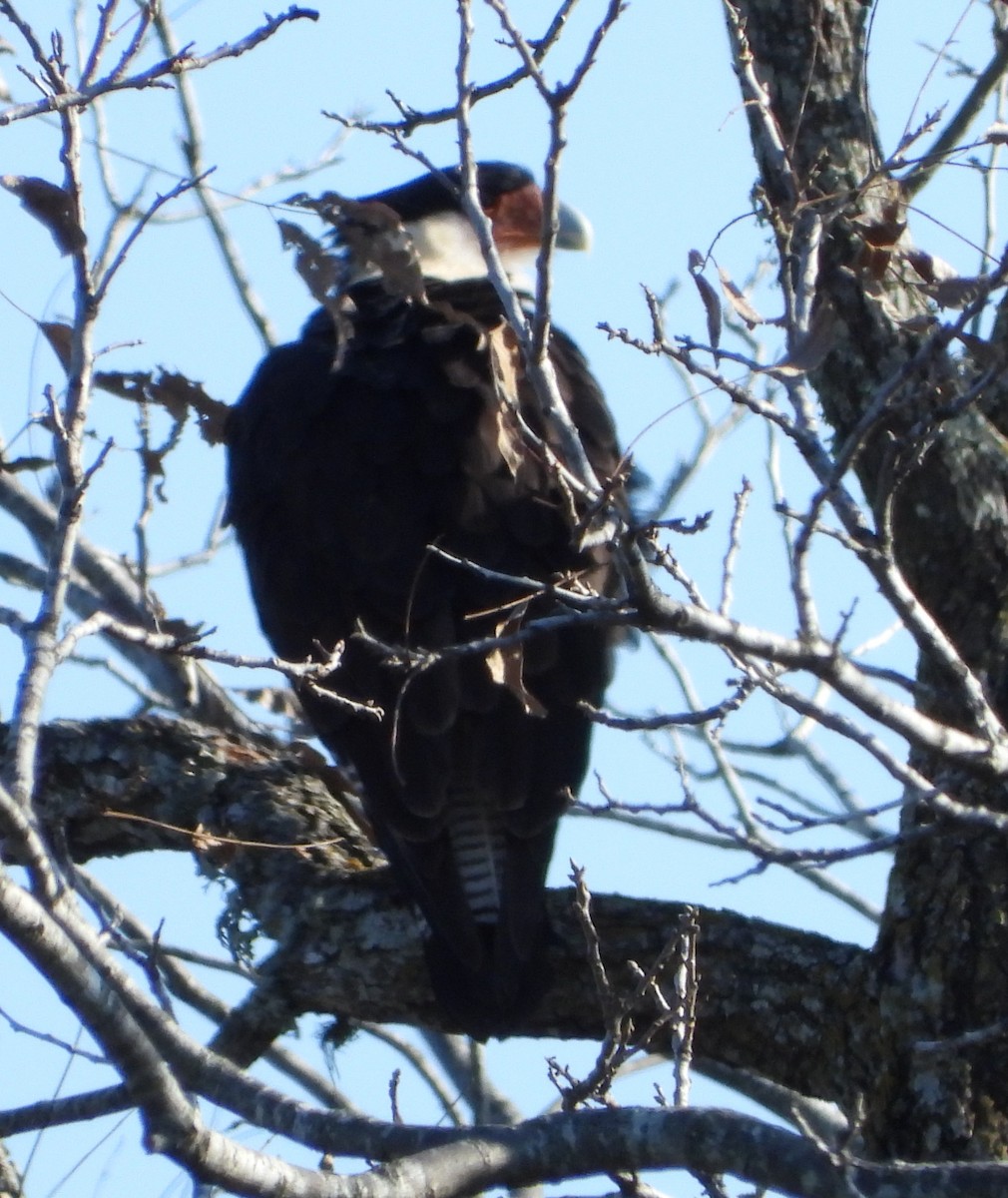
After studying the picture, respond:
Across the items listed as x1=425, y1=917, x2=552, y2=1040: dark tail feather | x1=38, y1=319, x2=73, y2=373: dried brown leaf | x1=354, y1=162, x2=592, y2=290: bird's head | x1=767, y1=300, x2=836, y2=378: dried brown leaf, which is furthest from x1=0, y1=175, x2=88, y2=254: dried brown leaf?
x1=354, y1=162, x2=592, y2=290: bird's head

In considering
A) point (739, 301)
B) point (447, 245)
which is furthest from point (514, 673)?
point (447, 245)

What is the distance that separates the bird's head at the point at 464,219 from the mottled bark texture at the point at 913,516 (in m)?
1.43

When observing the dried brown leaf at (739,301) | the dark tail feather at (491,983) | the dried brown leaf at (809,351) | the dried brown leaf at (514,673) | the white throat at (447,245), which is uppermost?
the white throat at (447,245)

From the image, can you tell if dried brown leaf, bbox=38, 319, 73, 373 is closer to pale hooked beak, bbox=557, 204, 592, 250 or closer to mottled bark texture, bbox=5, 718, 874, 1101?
mottled bark texture, bbox=5, 718, 874, 1101

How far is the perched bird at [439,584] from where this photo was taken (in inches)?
116

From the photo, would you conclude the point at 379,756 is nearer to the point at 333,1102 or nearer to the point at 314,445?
the point at 314,445

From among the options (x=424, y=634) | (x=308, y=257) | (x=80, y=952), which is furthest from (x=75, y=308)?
(x=424, y=634)

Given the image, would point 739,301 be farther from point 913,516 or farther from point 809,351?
point 913,516

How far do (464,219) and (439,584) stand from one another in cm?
166

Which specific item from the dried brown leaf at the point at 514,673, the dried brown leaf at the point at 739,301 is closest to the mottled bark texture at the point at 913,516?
the dried brown leaf at the point at 739,301

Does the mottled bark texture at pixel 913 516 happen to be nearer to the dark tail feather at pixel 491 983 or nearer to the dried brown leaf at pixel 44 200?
the dark tail feather at pixel 491 983

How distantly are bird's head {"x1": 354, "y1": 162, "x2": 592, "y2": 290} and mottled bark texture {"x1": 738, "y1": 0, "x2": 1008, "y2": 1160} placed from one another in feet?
4.70

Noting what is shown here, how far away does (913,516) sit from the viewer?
2885 mm

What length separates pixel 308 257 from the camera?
96.6 inches
